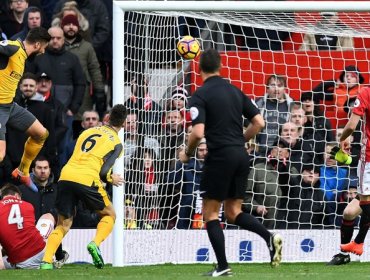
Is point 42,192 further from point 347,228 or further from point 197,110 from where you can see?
point 197,110

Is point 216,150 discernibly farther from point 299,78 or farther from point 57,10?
point 57,10

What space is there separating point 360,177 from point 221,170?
8.77ft

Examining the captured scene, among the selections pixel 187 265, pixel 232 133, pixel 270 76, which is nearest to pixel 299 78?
pixel 270 76

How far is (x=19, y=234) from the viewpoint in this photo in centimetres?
1292

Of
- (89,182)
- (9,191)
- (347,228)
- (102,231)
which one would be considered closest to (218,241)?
(102,231)

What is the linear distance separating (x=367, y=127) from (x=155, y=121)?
2.87 m

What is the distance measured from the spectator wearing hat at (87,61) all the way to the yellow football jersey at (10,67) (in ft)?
12.9

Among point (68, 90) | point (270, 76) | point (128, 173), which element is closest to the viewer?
point (128, 173)

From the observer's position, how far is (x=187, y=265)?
1304 cm

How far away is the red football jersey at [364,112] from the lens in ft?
39.1

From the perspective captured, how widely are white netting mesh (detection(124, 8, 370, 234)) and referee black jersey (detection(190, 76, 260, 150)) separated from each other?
3.08 meters

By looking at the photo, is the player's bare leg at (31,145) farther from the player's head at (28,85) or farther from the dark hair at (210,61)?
the dark hair at (210,61)

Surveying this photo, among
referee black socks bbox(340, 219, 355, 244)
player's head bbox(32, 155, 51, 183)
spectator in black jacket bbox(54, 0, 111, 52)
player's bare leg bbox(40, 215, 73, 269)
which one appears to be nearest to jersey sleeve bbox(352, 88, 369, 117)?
referee black socks bbox(340, 219, 355, 244)

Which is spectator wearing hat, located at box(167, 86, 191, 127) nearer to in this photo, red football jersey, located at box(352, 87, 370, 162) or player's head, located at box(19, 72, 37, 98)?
player's head, located at box(19, 72, 37, 98)
